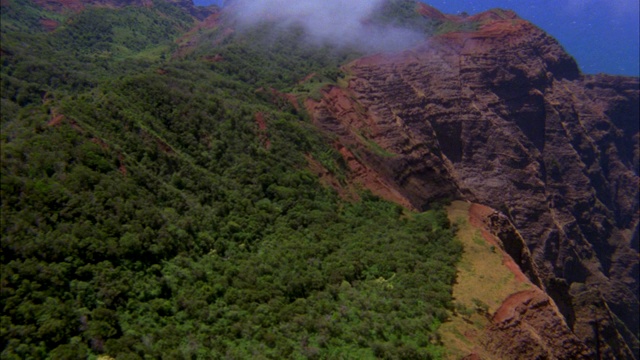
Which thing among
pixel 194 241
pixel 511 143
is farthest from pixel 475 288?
pixel 511 143

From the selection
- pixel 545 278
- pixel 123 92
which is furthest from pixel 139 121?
pixel 545 278

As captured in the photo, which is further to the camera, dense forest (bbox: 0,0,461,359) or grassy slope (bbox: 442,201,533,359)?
grassy slope (bbox: 442,201,533,359)

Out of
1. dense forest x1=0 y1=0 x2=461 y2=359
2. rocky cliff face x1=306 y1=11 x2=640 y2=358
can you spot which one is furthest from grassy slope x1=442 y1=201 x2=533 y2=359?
rocky cliff face x1=306 y1=11 x2=640 y2=358

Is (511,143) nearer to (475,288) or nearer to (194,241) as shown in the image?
(475,288)

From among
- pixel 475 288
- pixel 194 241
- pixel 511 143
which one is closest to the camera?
pixel 194 241

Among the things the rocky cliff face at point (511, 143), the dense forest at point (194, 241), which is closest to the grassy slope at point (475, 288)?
the dense forest at point (194, 241)

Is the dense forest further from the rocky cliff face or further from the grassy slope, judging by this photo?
the rocky cliff face
